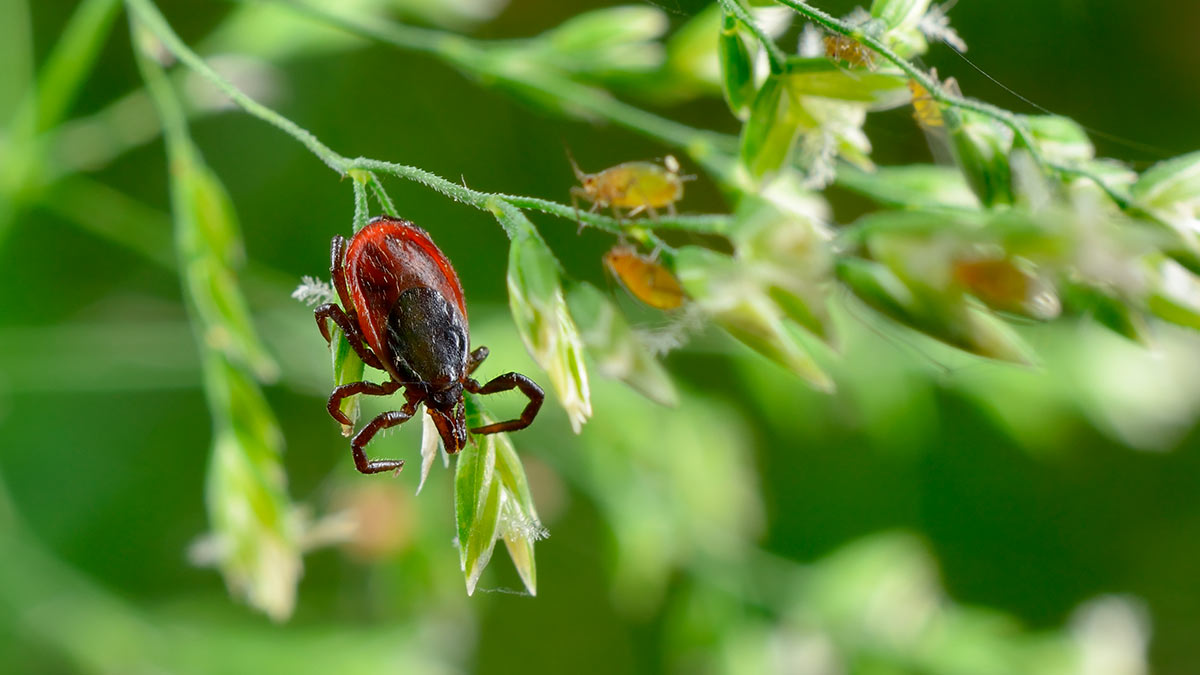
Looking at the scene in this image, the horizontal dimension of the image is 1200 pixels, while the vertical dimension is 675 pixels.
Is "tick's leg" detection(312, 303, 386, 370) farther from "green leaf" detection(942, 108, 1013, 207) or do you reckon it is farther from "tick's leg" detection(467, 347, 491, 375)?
"green leaf" detection(942, 108, 1013, 207)

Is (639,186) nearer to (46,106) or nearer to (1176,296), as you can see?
(1176,296)

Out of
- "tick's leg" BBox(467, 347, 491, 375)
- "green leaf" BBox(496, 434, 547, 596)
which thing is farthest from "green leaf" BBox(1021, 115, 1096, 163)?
"tick's leg" BBox(467, 347, 491, 375)

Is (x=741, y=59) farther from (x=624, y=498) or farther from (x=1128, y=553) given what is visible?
(x=1128, y=553)

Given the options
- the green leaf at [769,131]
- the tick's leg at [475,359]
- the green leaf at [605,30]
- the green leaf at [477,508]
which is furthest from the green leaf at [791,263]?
the green leaf at [605,30]

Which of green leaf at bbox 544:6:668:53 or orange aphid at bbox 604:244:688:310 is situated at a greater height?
orange aphid at bbox 604:244:688:310

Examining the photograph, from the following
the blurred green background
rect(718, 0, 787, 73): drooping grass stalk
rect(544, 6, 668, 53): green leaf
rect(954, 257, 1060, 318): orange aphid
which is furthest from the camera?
the blurred green background

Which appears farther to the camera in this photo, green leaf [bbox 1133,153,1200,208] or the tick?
the tick

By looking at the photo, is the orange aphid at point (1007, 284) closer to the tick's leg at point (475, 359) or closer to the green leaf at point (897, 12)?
the green leaf at point (897, 12)
